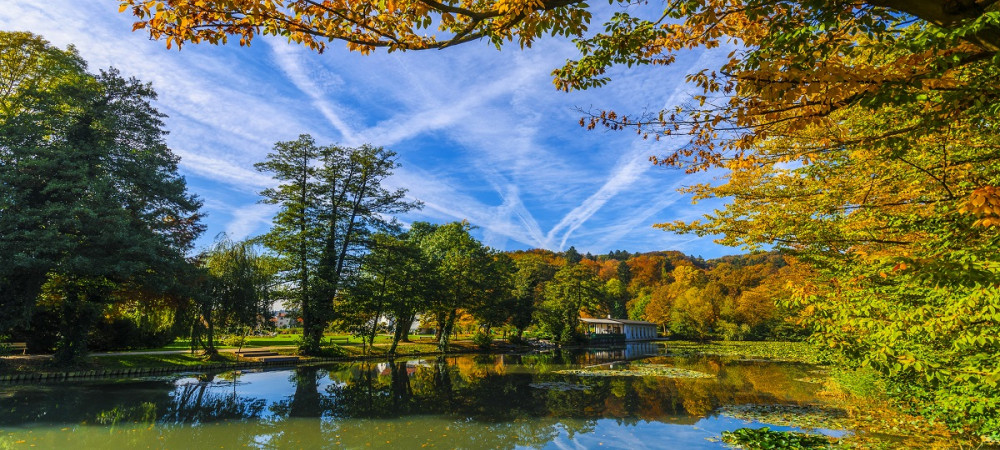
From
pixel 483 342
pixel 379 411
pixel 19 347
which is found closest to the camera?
pixel 379 411

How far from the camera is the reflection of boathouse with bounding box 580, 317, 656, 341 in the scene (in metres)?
53.6

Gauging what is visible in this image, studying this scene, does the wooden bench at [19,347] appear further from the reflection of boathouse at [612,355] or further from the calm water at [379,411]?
the reflection of boathouse at [612,355]

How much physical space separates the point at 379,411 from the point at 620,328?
50.0 meters

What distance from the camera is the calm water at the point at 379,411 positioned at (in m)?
7.30

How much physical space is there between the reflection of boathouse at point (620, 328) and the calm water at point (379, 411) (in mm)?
38508

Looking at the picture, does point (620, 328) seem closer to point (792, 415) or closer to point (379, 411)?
point (792, 415)

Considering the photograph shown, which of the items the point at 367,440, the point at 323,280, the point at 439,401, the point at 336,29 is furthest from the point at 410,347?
the point at 336,29

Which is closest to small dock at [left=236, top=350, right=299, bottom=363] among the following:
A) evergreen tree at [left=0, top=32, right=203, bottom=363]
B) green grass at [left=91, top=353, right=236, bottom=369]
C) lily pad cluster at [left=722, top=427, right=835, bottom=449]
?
green grass at [left=91, top=353, right=236, bottom=369]

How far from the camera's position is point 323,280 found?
21.5m

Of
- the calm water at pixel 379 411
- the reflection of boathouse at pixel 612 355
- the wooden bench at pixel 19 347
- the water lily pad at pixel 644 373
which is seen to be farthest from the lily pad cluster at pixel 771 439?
the wooden bench at pixel 19 347

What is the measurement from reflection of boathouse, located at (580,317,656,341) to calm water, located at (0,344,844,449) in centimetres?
3851

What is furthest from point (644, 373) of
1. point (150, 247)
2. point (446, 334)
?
point (150, 247)

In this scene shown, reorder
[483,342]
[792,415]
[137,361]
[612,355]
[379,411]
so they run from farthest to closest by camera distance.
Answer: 1. [483,342]
2. [612,355]
3. [137,361]
4. [379,411]
5. [792,415]

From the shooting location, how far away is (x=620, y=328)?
182 ft
